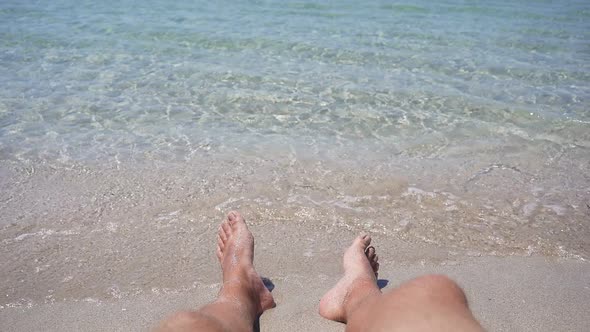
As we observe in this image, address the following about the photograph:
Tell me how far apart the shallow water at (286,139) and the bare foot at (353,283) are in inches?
16.2

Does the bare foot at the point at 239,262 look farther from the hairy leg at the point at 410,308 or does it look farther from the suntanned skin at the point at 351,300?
the hairy leg at the point at 410,308

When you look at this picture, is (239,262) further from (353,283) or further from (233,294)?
(353,283)

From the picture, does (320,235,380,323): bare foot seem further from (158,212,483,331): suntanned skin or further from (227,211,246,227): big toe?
(227,211,246,227): big toe

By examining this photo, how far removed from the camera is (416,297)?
1.82 metres

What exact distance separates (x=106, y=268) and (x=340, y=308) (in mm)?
1431

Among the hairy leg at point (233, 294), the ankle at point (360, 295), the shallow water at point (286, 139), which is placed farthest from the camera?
the shallow water at point (286, 139)

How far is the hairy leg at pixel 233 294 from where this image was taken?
1840mm

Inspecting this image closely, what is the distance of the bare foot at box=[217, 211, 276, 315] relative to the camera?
8.25 ft

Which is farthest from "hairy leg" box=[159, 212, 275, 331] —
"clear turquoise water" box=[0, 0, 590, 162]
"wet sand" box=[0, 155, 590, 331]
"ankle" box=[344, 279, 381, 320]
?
"clear turquoise water" box=[0, 0, 590, 162]

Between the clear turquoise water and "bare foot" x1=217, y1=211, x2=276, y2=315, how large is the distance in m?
1.59

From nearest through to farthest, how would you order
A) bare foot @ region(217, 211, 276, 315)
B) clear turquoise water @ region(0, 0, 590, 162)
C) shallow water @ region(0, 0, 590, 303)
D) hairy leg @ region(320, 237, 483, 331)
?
hairy leg @ region(320, 237, 483, 331) < bare foot @ region(217, 211, 276, 315) < shallow water @ region(0, 0, 590, 303) < clear turquoise water @ region(0, 0, 590, 162)

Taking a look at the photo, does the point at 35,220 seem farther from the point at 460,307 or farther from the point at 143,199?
the point at 460,307

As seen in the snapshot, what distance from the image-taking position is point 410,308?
1766 mm

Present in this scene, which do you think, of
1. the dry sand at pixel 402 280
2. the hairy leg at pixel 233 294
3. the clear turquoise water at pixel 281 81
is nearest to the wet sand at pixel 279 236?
the dry sand at pixel 402 280
